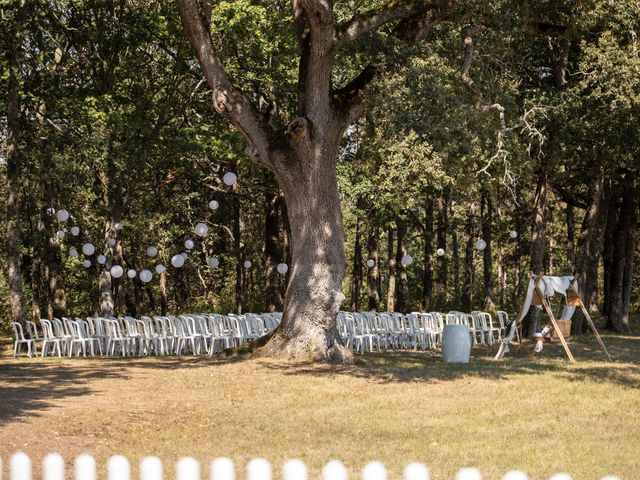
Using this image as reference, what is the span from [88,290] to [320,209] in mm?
24249

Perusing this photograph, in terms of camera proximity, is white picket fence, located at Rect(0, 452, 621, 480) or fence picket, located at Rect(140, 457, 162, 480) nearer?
white picket fence, located at Rect(0, 452, 621, 480)

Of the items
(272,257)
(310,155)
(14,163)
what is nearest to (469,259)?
(272,257)

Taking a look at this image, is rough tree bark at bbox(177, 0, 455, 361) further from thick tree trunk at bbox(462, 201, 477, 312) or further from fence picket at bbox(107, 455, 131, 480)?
thick tree trunk at bbox(462, 201, 477, 312)

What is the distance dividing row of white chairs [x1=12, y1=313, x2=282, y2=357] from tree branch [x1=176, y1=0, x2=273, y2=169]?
14.8 ft

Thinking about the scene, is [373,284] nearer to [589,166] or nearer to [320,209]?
[589,166]

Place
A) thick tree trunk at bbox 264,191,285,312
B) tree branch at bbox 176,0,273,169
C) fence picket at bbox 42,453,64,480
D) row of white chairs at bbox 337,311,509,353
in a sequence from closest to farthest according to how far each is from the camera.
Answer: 1. fence picket at bbox 42,453,64,480
2. tree branch at bbox 176,0,273,169
3. row of white chairs at bbox 337,311,509,353
4. thick tree trunk at bbox 264,191,285,312

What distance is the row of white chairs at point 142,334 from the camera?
67.0 feet

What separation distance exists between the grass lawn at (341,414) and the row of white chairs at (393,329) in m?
3.82

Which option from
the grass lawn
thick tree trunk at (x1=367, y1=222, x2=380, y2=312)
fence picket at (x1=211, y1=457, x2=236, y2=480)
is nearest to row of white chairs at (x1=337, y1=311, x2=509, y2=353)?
the grass lawn

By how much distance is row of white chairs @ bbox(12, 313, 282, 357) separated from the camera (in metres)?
20.4

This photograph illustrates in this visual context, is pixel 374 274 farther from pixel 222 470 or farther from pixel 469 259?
pixel 222 470

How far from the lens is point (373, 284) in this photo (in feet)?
111

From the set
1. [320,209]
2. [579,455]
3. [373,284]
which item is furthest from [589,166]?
[579,455]

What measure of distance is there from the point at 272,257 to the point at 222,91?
12.7 metres
